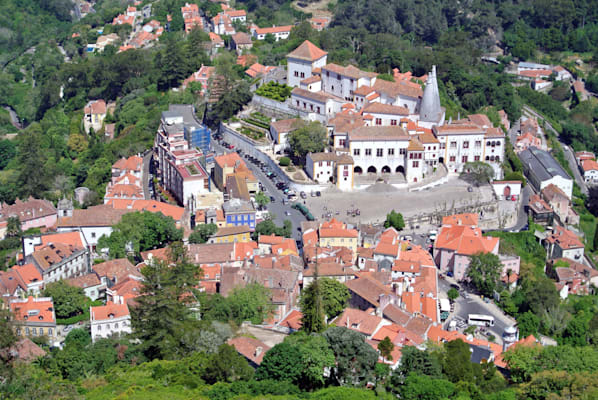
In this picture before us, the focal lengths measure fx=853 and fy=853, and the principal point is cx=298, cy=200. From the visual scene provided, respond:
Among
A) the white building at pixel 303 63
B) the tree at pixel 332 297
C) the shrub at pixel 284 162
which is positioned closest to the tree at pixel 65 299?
the tree at pixel 332 297

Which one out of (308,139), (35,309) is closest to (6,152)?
(308,139)

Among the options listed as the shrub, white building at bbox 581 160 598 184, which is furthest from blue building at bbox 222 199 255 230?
white building at bbox 581 160 598 184

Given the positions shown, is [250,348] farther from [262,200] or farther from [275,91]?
[275,91]

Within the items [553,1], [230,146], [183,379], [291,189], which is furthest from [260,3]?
[183,379]

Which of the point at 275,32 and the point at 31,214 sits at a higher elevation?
the point at 275,32

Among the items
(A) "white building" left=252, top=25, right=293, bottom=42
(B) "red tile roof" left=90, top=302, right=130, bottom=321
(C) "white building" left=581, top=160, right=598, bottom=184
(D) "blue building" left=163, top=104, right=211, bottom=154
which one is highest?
(A) "white building" left=252, top=25, right=293, bottom=42

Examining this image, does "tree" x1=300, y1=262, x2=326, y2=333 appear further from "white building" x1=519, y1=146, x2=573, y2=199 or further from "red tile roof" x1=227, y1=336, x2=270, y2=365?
"white building" x1=519, y1=146, x2=573, y2=199

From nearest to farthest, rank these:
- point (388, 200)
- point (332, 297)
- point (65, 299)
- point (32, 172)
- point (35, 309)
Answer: point (332, 297) < point (35, 309) < point (65, 299) < point (388, 200) < point (32, 172)

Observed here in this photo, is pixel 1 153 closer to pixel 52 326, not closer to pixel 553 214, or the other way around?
pixel 52 326
